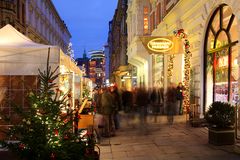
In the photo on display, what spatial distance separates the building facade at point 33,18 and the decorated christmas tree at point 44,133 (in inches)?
1298

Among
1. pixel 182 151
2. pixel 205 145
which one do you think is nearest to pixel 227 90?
pixel 205 145

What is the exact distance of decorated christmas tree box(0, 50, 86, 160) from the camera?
5.10 meters

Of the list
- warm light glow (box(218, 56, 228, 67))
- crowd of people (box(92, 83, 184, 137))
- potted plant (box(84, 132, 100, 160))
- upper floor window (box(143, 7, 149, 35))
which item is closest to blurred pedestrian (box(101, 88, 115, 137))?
crowd of people (box(92, 83, 184, 137))

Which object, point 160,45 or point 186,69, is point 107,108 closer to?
point 186,69

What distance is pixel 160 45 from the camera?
16312 millimetres

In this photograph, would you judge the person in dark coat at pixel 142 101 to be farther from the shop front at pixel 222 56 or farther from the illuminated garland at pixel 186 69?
the shop front at pixel 222 56

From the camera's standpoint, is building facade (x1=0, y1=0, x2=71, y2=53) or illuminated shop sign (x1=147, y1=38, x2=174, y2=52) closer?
illuminated shop sign (x1=147, y1=38, x2=174, y2=52)

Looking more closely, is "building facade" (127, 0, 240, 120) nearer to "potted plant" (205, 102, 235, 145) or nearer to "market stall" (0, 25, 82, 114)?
"potted plant" (205, 102, 235, 145)

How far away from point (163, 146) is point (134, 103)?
27.6 ft

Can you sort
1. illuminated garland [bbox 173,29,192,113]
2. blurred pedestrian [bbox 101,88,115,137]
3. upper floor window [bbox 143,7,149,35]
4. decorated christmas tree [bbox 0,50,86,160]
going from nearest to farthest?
decorated christmas tree [bbox 0,50,86,160] < blurred pedestrian [bbox 101,88,115,137] < illuminated garland [bbox 173,29,192,113] < upper floor window [bbox 143,7,149,35]

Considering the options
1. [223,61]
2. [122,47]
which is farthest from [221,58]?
[122,47]

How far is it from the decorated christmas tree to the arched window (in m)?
6.99

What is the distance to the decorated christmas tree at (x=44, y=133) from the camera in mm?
5102

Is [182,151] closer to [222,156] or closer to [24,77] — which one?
[222,156]
